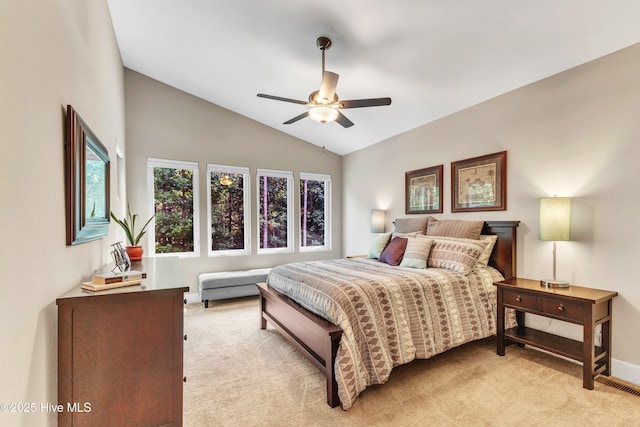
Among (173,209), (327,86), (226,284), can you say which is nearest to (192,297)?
(226,284)

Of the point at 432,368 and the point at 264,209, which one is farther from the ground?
the point at 264,209

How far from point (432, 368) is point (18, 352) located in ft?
8.94

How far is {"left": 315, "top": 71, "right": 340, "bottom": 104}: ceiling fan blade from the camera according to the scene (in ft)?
8.27

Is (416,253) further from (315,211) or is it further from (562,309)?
(315,211)

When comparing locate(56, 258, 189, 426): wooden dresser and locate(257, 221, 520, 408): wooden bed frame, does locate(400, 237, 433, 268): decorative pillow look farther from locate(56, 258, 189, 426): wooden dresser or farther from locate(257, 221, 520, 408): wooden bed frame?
locate(56, 258, 189, 426): wooden dresser

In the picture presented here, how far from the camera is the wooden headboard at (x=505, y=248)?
3.18m

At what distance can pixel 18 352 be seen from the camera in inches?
41.8

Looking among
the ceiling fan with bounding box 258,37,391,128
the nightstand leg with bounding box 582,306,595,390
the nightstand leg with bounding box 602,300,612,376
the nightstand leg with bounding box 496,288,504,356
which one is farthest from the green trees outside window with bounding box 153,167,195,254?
the nightstand leg with bounding box 602,300,612,376

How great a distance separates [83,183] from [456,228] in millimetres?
3532

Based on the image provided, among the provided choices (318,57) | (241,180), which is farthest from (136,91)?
(318,57)

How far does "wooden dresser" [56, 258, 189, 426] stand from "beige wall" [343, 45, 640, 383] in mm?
3331

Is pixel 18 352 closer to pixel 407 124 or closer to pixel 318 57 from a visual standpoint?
pixel 318 57

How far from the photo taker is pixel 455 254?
3.12 meters

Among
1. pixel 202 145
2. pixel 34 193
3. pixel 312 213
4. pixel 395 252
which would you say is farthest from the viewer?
pixel 312 213
